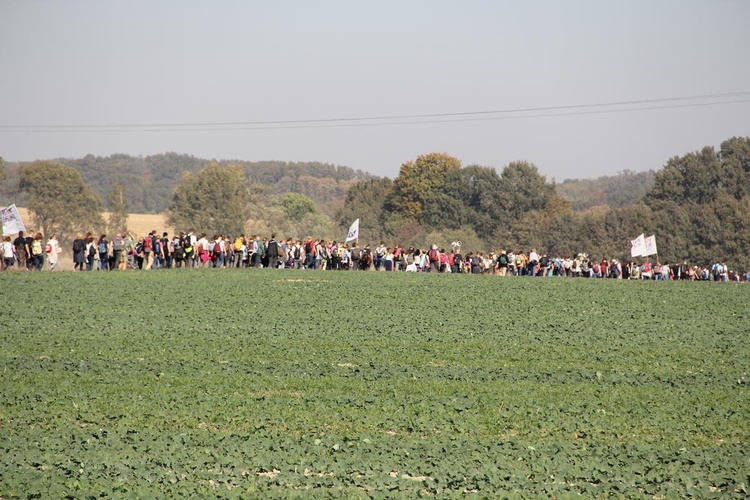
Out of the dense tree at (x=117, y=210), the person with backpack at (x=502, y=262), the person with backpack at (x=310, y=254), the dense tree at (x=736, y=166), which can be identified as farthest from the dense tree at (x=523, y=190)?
the person with backpack at (x=310, y=254)

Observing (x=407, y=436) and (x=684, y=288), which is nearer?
(x=407, y=436)

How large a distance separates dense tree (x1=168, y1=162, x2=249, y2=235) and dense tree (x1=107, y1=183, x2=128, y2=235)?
10.1 metres

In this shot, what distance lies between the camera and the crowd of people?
4425 centimetres

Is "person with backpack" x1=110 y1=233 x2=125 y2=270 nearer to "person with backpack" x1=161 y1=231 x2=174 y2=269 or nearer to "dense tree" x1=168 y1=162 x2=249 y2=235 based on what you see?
"person with backpack" x1=161 y1=231 x2=174 y2=269

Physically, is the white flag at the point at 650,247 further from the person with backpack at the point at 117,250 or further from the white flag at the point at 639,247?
the person with backpack at the point at 117,250

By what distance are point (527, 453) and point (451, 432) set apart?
1418 millimetres

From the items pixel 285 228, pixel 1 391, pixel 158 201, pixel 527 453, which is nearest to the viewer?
pixel 527 453

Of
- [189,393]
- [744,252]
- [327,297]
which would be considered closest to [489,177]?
[744,252]

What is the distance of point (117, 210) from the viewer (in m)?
101

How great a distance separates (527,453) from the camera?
12.6 metres

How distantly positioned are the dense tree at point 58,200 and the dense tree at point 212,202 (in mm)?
13464

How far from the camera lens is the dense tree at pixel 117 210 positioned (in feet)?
318

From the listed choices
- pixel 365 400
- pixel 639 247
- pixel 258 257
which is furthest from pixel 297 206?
pixel 365 400

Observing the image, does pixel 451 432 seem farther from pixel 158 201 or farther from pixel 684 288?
pixel 158 201
